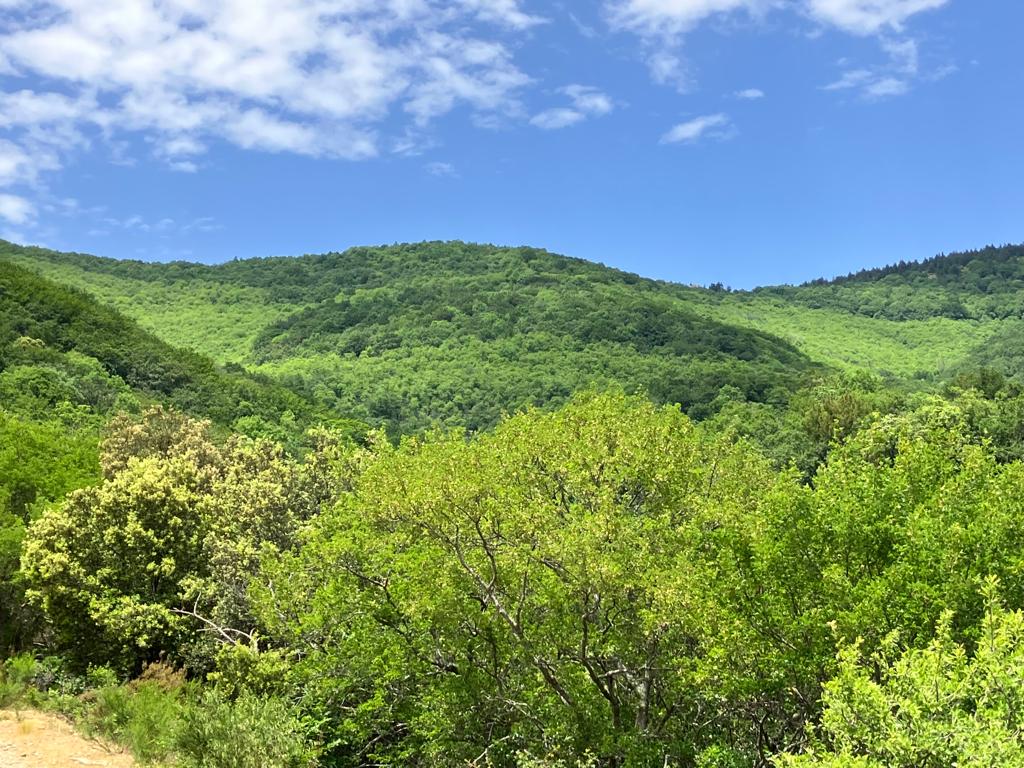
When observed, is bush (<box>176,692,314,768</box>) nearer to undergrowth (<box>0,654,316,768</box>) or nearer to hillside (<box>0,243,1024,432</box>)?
undergrowth (<box>0,654,316,768</box>)

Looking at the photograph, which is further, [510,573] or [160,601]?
[160,601]

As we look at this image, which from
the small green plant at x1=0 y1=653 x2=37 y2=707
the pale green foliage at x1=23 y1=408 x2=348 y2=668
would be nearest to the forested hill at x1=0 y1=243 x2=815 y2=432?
the pale green foliage at x1=23 y1=408 x2=348 y2=668

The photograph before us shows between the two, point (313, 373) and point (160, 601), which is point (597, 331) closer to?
point (313, 373)

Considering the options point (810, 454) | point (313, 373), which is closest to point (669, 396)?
point (810, 454)

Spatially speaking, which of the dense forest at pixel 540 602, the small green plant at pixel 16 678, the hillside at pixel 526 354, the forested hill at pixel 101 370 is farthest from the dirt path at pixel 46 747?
the hillside at pixel 526 354

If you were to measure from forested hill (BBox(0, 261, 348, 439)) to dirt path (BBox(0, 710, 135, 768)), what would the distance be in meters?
49.4

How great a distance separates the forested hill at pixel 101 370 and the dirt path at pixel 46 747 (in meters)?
49.4

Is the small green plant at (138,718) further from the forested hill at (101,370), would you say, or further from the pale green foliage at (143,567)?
the forested hill at (101,370)

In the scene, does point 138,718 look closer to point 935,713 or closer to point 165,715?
point 165,715

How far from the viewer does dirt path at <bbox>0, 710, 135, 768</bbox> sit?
1644 centimetres

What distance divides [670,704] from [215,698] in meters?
9.75

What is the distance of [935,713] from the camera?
9.13m

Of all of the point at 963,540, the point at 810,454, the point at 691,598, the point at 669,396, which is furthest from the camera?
the point at 669,396

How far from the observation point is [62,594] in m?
22.9
